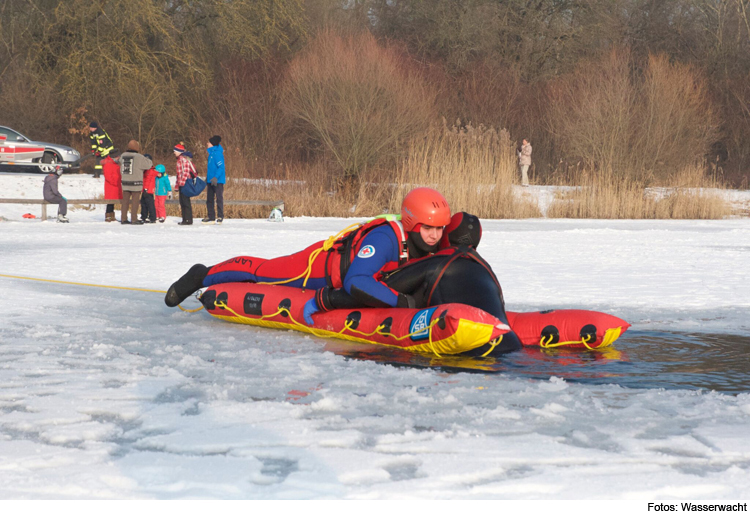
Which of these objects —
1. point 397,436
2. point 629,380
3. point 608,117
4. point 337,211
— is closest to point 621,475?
point 397,436

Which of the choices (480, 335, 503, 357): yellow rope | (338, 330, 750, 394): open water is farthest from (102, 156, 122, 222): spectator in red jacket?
(480, 335, 503, 357): yellow rope

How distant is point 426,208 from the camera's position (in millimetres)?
5461

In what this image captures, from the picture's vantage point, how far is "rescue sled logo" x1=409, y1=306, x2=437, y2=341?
5016 mm

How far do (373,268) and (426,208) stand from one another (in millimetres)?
486

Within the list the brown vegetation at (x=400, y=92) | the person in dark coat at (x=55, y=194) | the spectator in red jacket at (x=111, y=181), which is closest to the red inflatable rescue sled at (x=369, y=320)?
the person in dark coat at (x=55, y=194)

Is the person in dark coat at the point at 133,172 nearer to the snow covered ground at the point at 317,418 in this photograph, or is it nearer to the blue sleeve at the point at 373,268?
the snow covered ground at the point at 317,418

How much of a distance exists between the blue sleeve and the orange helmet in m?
0.20

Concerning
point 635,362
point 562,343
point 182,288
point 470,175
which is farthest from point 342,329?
point 470,175

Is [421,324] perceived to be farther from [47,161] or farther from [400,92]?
[47,161]

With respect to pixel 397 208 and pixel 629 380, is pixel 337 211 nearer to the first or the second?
pixel 397 208

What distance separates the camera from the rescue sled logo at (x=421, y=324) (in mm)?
5016

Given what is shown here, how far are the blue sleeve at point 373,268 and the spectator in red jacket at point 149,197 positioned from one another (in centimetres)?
1085

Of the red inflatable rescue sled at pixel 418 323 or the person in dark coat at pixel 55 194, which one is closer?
the red inflatable rescue sled at pixel 418 323

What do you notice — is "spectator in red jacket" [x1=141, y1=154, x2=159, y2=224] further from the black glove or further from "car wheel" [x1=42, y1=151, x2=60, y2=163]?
the black glove
